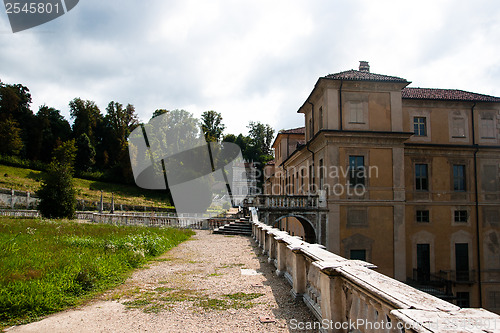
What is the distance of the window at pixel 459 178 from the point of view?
24.2m

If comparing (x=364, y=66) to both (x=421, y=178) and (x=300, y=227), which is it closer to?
(x=421, y=178)

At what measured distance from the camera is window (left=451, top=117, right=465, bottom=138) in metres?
24.7

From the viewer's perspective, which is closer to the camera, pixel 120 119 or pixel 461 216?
pixel 461 216

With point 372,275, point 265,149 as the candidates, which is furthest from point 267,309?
point 265,149

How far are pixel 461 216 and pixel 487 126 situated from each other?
7.36 m

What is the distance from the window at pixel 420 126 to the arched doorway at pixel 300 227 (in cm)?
1083

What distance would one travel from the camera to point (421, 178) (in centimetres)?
2402

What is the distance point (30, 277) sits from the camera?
592 cm

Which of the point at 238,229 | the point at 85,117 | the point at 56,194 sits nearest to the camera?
the point at 238,229

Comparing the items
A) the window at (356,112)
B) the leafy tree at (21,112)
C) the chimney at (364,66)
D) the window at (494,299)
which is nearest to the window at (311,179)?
the window at (356,112)

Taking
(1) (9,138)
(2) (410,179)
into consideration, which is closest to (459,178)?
(2) (410,179)

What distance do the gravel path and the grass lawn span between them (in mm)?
40480

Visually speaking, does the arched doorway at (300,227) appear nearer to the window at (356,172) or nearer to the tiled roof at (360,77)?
the window at (356,172)

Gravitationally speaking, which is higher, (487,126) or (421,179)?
Answer: (487,126)
